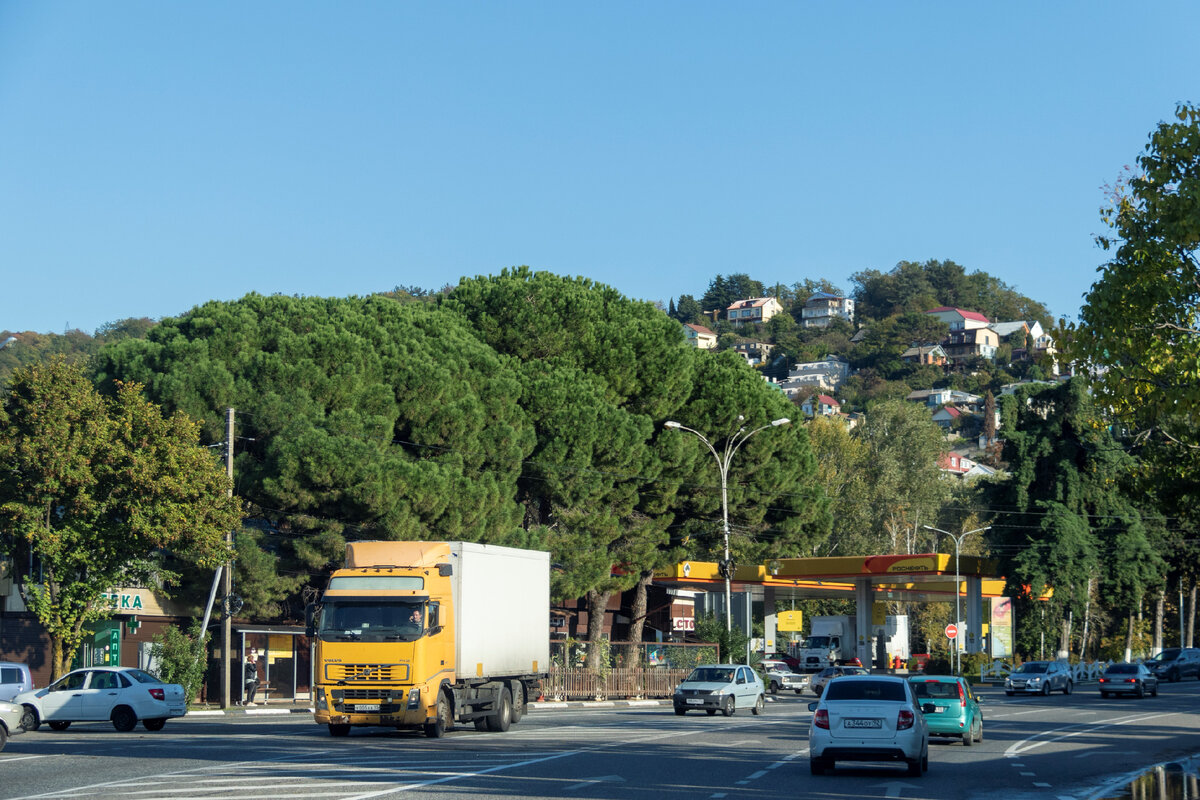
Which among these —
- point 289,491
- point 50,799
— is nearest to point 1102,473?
point 289,491

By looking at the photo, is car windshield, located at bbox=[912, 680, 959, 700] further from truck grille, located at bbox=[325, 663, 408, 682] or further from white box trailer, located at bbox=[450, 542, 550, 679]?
truck grille, located at bbox=[325, 663, 408, 682]

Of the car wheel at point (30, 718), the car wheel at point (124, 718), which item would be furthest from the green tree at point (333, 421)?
the car wheel at point (30, 718)

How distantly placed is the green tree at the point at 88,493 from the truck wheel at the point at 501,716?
11897 millimetres

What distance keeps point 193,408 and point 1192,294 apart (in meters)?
31.5

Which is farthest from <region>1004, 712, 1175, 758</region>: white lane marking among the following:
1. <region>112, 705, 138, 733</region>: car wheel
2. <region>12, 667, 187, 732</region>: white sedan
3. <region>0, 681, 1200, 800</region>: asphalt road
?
<region>112, 705, 138, 733</region>: car wheel

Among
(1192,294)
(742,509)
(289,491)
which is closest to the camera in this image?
(1192,294)

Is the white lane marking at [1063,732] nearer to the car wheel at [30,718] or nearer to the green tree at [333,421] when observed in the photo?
the green tree at [333,421]

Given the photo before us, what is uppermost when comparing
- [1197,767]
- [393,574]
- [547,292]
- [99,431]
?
[547,292]

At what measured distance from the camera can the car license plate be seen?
62.8ft

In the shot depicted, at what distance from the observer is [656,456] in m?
52.7

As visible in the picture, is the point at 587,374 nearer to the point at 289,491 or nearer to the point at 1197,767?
the point at 289,491

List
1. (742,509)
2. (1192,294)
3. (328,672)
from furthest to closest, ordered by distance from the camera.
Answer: (742,509)
(328,672)
(1192,294)

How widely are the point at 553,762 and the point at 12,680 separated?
52.4 ft

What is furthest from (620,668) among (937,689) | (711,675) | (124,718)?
(937,689)
